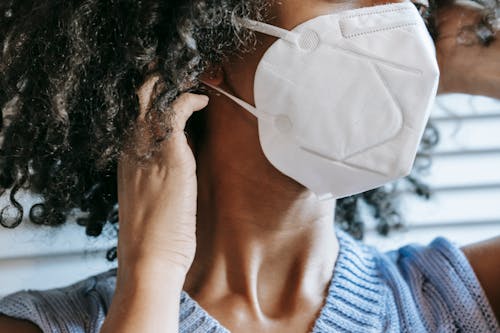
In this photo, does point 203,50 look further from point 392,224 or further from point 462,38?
point 392,224

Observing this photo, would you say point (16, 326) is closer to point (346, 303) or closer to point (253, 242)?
point (253, 242)

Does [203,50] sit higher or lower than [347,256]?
higher

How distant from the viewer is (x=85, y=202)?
68.6 inches

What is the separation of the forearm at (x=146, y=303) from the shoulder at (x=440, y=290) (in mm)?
436

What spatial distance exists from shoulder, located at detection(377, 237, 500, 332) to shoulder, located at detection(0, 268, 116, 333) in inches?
20.7

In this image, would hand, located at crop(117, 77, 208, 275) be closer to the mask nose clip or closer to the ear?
the ear

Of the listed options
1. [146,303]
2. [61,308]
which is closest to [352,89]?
[146,303]

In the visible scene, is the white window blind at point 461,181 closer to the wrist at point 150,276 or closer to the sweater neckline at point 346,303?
the sweater neckline at point 346,303

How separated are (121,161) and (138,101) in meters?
0.11

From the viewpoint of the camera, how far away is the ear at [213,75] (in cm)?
153

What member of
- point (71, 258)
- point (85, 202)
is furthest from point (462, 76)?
point (71, 258)

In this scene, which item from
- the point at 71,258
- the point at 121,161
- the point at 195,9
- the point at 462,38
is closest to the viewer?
the point at 195,9

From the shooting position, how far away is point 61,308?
64.1 inches

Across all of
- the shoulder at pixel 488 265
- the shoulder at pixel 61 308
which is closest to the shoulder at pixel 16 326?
the shoulder at pixel 61 308
